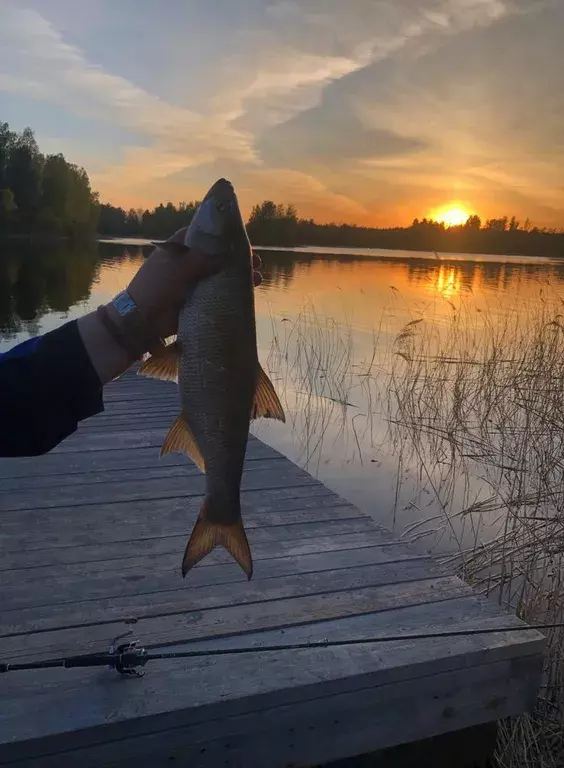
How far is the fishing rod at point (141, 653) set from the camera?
2131mm

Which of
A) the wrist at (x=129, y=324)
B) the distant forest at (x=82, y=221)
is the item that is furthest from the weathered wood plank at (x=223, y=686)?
the distant forest at (x=82, y=221)

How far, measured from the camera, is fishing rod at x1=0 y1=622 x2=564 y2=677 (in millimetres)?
2131

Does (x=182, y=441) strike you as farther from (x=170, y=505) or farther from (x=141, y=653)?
(x=170, y=505)

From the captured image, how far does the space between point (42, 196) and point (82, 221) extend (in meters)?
3.62

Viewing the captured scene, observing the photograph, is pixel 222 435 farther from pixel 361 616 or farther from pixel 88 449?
pixel 88 449

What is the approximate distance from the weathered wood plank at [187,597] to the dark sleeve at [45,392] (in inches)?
45.0

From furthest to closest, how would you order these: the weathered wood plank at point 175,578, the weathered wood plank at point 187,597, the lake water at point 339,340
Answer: the lake water at point 339,340, the weathered wood plank at point 175,578, the weathered wood plank at point 187,597

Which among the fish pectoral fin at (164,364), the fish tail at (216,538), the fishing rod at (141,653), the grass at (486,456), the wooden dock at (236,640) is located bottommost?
the grass at (486,456)

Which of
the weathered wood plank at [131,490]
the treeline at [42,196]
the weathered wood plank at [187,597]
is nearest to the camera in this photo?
the weathered wood plank at [187,597]

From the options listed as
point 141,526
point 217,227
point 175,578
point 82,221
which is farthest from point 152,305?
point 82,221

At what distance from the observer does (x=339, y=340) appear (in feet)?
48.1

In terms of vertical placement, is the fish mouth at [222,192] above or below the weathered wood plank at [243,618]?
above

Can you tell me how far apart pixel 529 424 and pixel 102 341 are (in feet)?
21.6

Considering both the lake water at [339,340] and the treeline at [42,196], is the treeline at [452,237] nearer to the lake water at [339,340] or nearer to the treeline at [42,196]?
the lake water at [339,340]
